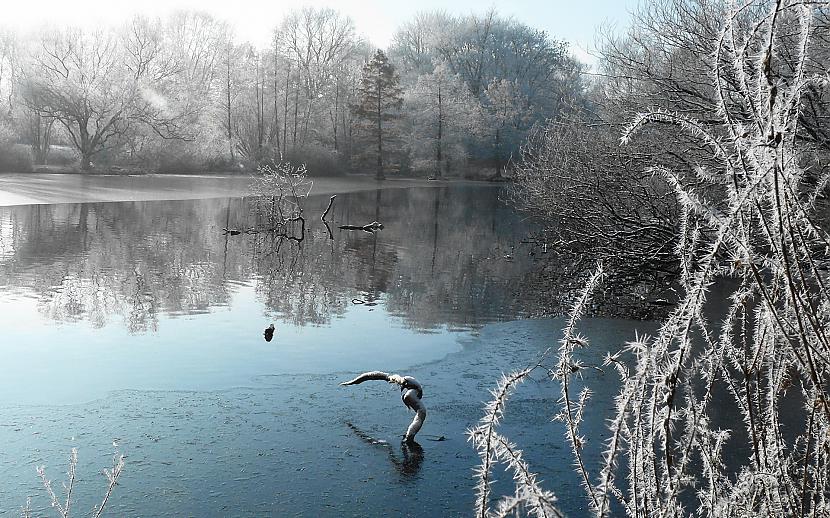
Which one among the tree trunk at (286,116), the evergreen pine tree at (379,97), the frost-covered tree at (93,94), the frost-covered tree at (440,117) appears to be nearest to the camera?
the frost-covered tree at (93,94)

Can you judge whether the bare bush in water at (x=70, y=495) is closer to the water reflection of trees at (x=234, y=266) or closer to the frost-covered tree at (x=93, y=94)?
the water reflection of trees at (x=234, y=266)

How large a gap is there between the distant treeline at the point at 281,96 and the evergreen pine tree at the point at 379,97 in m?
0.09

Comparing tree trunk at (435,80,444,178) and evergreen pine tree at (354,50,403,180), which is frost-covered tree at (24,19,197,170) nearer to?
evergreen pine tree at (354,50,403,180)

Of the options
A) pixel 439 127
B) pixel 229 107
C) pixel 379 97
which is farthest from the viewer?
pixel 439 127

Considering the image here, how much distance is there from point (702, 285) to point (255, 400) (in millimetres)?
5685

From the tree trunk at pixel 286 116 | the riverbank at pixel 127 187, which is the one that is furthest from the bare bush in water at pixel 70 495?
the tree trunk at pixel 286 116

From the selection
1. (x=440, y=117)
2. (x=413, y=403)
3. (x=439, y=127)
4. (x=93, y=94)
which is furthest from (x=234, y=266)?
(x=439, y=127)

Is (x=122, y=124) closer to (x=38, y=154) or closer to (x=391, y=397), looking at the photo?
(x=38, y=154)

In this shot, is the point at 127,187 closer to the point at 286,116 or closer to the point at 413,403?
the point at 286,116

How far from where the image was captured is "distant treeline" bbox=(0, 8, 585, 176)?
142 feet

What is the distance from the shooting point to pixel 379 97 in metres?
52.9

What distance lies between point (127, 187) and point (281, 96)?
20.9 meters

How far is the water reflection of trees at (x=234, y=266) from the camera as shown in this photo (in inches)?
444

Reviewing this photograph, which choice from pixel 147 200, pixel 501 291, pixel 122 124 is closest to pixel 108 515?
pixel 501 291
